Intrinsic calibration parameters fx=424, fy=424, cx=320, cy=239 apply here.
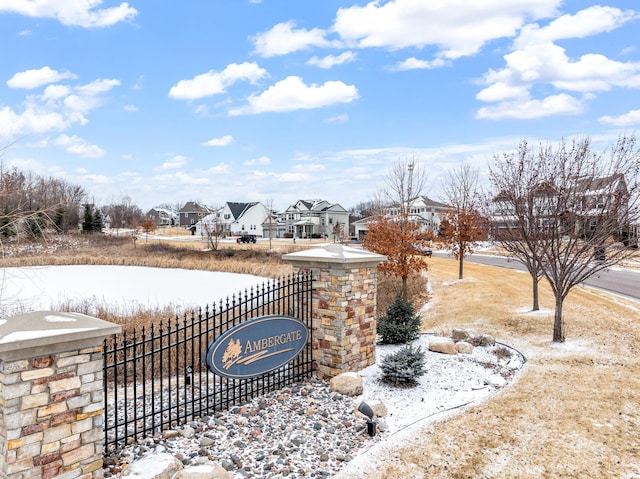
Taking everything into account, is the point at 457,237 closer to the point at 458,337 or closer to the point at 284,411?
the point at 458,337

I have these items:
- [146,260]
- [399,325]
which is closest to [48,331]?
[399,325]

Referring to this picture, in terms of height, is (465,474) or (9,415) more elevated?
(9,415)

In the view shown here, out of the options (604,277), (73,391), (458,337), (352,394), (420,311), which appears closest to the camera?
(73,391)

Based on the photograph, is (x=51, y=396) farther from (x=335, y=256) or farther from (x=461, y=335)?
(x=461, y=335)

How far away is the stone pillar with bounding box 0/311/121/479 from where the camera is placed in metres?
3.54

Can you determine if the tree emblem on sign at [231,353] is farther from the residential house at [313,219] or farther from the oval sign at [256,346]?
the residential house at [313,219]

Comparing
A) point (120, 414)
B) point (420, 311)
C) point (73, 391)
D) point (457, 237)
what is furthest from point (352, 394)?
point (457, 237)

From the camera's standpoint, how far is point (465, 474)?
4.50 m

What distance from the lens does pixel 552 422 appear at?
5555mm

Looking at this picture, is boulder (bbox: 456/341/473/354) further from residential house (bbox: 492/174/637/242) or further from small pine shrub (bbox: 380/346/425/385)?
residential house (bbox: 492/174/637/242)

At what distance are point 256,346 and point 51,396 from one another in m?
2.88

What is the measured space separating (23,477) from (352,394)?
4.17m

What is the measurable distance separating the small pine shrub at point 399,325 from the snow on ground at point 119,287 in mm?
7861

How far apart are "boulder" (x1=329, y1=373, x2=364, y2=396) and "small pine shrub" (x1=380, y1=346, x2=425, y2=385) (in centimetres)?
54
